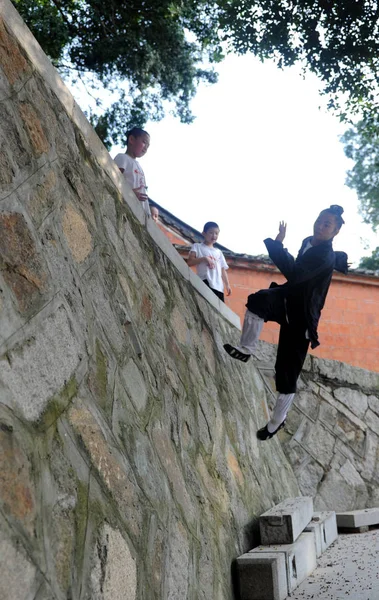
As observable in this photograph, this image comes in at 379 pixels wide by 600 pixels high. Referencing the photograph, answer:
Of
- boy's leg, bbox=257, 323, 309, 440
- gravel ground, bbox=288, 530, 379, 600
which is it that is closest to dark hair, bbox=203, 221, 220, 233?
boy's leg, bbox=257, 323, 309, 440

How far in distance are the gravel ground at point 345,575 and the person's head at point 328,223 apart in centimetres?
229

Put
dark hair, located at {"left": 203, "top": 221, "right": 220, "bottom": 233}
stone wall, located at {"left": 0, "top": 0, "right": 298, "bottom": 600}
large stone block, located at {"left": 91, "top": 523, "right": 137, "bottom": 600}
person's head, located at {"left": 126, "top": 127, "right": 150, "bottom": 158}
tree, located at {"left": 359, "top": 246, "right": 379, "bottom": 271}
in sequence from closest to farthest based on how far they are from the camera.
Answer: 1. stone wall, located at {"left": 0, "top": 0, "right": 298, "bottom": 600}
2. large stone block, located at {"left": 91, "top": 523, "right": 137, "bottom": 600}
3. person's head, located at {"left": 126, "top": 127, "right": 150, "bottom": 158}
4. dark hair, located at {"left": 203, "top": 221, "right": 220, "bottom": 233}
5. tree, located at {"left": 359, "top": 246, "right": 379, "bottom": 271}

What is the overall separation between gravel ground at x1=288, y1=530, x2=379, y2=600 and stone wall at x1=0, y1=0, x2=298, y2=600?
475 millimetres

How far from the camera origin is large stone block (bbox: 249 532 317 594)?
366 centimetres

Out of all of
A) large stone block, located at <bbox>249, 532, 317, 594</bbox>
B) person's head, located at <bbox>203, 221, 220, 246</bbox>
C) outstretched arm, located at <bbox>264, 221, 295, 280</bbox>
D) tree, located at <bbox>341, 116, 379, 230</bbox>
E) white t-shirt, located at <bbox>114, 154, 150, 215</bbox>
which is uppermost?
tree, located at <bbox>341, 116, 379, 230</bbox>

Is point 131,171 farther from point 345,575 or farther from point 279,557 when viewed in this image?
point 345,575

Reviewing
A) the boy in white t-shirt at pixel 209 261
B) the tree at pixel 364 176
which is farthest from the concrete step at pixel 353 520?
the tree at pixel 364 176

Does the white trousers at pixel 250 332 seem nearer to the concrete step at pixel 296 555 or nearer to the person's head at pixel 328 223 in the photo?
the person's head at pixel 328 223

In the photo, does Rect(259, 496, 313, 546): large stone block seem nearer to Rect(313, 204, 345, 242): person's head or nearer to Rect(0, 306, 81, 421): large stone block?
Rect(313, 204, 345, 242): person's head

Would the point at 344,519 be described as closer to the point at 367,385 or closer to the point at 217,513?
the point at 367,385

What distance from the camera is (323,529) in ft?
16.9

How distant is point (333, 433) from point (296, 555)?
410 centimetres

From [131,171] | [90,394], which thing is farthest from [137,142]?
[90,394]

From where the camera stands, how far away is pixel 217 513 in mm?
3617
